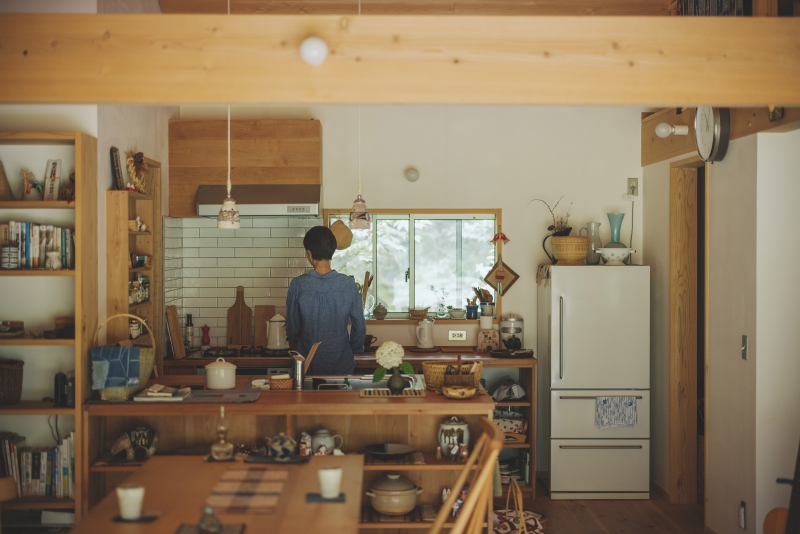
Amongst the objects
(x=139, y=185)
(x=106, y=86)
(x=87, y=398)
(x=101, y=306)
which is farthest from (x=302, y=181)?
(x=106, y=86)

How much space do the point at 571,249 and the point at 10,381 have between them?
381cm

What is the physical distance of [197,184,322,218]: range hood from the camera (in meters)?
5.30

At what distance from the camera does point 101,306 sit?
4.08 m

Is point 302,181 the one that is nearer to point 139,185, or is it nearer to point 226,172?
point 226,172

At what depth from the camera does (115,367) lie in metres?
3.76

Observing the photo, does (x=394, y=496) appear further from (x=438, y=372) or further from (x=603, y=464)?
(x=603, y=464)

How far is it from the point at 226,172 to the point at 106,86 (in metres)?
2.58

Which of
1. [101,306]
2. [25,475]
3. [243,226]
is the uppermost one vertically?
[243,226]

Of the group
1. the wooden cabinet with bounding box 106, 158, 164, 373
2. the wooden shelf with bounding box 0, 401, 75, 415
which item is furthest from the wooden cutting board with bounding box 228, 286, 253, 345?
the wooden shelf with bounding box 0, 401, 75, 415

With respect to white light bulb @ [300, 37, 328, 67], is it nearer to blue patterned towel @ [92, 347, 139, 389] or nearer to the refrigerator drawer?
blue patterned towel @ [92, 347, 139, 389]

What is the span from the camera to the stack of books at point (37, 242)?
379 centimetres

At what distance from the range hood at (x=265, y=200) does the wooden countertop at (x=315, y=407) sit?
187 cm

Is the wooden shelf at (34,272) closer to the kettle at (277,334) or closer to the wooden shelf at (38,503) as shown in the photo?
the wooden shelf at (38,503)

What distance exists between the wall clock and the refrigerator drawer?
2.18 metres
